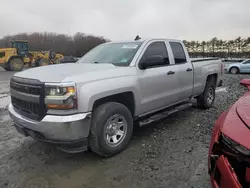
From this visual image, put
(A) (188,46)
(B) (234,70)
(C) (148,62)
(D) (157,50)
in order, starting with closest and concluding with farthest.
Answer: (C) (148,62), (D) (157,50), (B) (234,70), (A) (188,46)

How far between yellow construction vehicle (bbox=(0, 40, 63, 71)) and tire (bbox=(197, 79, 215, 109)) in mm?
22551

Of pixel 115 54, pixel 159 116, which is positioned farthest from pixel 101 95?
pixel 159 116

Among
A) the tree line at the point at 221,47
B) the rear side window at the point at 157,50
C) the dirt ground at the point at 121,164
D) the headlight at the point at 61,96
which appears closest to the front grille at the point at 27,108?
the headlight at the point at 61,96

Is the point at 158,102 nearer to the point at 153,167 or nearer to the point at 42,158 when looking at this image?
the point at 153,167

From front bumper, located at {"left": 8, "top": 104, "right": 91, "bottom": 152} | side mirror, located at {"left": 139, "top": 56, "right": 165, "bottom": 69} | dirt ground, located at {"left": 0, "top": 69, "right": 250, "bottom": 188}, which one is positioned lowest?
dirt ground, located at {"left": 0, "top": 69, "right": 250, "bottom": 188}

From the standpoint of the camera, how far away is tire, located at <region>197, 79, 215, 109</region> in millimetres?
6488

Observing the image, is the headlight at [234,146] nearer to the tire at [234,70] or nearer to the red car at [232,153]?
the red car at [232,153]

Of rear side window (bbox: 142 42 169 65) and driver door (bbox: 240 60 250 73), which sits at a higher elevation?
rear side window (bbox: 142 42 169 65)

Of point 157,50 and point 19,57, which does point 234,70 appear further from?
point 19,57

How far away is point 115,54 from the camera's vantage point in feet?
14.9

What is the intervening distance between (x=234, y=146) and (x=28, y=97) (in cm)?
271

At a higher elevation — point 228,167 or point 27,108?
point 27,108

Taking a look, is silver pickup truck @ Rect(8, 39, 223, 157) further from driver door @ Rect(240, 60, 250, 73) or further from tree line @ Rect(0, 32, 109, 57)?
tree line @ Rect(0, 32, 109, 57)

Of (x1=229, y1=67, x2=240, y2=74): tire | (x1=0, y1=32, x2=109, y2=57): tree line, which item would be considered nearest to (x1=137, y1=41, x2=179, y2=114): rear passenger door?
(x1=229, y1=67, x2=240, y2=74): tire
